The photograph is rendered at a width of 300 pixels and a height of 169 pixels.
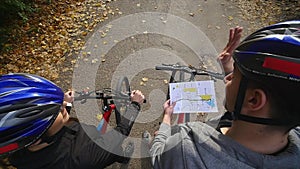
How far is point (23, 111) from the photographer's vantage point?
1.81m

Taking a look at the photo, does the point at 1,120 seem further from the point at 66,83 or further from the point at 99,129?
the point at 66,83

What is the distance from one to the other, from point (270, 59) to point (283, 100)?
22 cm

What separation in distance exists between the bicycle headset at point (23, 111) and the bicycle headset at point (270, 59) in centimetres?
125

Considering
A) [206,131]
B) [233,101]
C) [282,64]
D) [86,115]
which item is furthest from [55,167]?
[86,115]

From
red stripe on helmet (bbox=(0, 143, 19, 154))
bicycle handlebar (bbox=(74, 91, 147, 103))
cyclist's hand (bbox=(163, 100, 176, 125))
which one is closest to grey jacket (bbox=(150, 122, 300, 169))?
cyclist's hand (bbox=(163, 100, 176, 125))

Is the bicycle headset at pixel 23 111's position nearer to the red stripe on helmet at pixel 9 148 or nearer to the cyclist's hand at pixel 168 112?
the red stripe on helmet at pixel 9 148

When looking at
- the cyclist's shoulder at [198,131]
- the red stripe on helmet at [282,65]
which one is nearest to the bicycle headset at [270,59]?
the red stripe on helmet at [282,65]

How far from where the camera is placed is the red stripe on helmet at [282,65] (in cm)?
136

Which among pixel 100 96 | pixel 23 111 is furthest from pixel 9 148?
pixel 100 96

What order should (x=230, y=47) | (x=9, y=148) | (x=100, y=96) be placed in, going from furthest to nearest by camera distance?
(x=100, y=96), (x=230, y=47), (x=9, y=148)

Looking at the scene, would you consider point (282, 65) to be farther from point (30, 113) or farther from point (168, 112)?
point (30, 113)

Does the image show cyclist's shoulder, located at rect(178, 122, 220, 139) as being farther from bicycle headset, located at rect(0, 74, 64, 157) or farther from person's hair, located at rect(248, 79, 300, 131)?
bicycle headset, located at rect(0, 74, 64, 157)

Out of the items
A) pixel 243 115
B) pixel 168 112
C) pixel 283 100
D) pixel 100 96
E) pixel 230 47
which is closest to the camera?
pixel 283 100

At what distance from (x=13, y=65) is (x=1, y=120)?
305 cm
